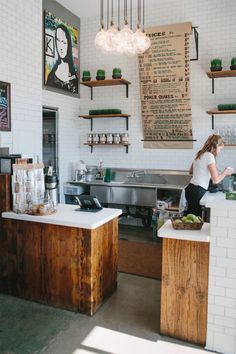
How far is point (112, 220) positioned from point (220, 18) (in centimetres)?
393

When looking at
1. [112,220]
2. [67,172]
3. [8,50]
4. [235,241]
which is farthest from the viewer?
[67,172]

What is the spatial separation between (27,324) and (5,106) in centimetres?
252

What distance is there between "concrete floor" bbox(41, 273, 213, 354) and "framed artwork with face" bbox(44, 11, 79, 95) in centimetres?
368

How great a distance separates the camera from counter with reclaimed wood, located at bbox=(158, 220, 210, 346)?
256 cm

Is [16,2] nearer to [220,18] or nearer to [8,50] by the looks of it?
[8,50]

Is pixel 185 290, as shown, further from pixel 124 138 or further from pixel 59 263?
pixel 124 138

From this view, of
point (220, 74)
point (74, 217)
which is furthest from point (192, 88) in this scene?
point (74, 217)

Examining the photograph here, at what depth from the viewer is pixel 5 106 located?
4.08 metres

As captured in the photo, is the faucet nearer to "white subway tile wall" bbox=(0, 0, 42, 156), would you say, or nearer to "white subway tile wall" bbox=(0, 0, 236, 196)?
"white subway tile wall" bbox=(0, 0, 236, 196)

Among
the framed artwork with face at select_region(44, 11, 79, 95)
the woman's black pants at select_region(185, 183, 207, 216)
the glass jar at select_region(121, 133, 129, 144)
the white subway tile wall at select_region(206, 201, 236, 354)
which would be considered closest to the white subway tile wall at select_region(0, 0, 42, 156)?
the framed artwork with face at select_region(44, 11, 79, 95)

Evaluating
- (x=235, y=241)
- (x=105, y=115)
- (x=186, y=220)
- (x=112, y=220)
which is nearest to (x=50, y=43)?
(x=105, y=115)

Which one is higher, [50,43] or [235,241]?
[50,43]

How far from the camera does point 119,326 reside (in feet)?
9.41

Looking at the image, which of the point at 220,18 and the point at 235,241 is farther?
the point at 220,18
